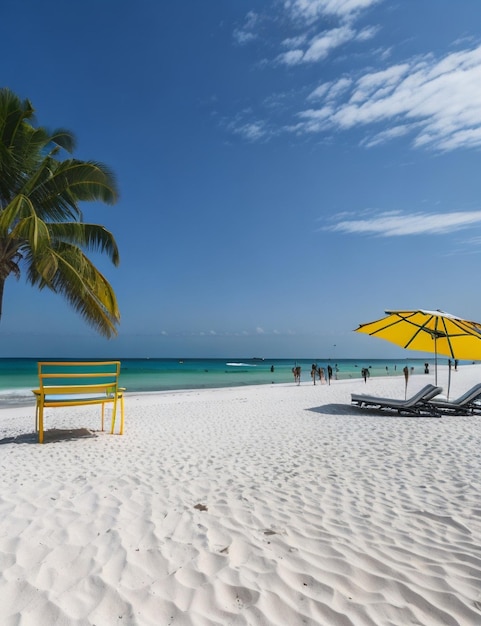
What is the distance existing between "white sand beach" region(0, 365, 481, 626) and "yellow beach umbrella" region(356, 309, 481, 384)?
5.04 m

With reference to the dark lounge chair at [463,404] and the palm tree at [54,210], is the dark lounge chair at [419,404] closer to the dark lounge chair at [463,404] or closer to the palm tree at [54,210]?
the dark lounge chair at [463,404]

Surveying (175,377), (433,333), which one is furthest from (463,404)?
(175,377)

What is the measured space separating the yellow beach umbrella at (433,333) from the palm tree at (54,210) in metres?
7.31

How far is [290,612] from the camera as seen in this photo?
6.73 ft

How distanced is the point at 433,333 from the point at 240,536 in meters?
9.14

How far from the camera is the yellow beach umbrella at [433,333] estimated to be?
1015 centimetres

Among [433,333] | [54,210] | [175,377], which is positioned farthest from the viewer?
[175,377]

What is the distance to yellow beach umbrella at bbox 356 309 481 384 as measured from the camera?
1015 centimetres

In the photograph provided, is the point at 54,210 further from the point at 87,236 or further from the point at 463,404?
the point at 463,404

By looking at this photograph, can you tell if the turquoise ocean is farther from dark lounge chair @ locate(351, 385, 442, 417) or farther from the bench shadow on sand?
dark lounge chair @ locate(351, 385, 442, 417)

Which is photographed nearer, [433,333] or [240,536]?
[240,536]

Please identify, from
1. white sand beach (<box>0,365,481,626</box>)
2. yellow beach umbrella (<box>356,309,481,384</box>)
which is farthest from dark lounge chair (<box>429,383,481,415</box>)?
white sand beach (<box>0,365,481,626</box>)

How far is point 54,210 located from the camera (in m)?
8.46

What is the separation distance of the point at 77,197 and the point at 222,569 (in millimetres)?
8400
